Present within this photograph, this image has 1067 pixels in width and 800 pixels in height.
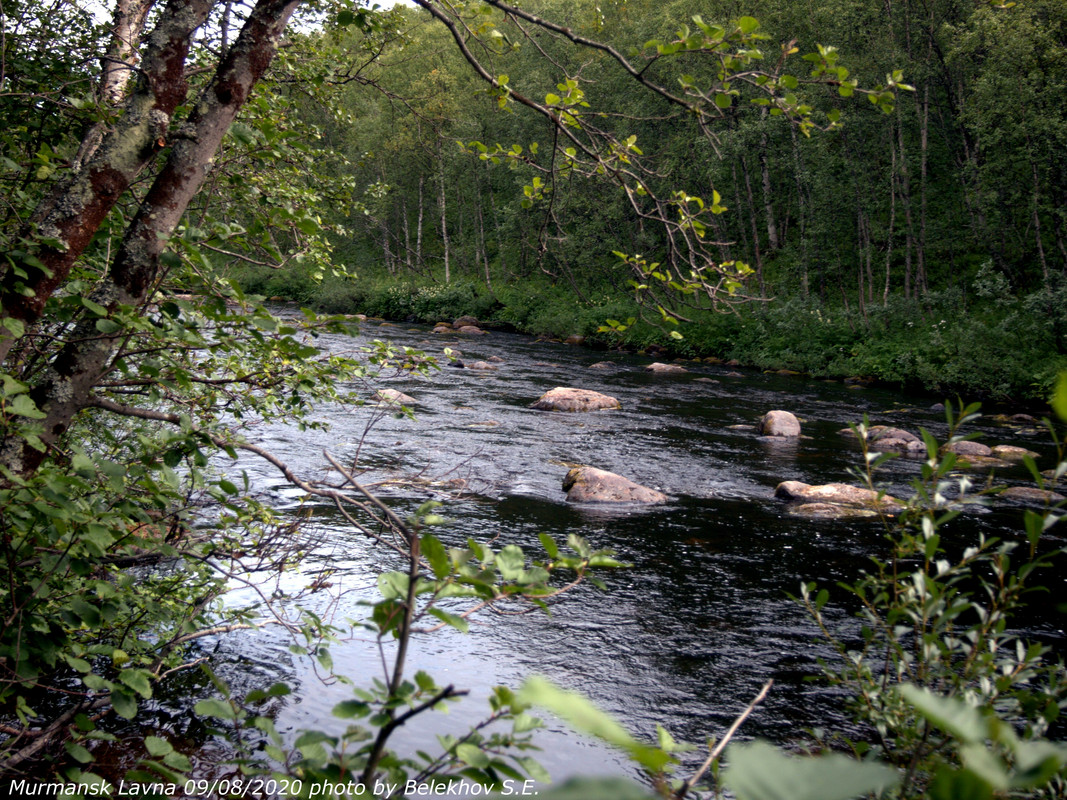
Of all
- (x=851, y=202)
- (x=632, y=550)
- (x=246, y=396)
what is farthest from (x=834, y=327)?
(x=246, y=396)

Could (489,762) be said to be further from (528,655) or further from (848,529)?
(848,529)

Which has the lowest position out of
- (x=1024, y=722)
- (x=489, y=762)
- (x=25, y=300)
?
(x=1024, y=722)

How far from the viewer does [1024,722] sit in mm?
2502

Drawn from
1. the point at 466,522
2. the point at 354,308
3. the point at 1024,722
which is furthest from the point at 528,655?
the point at 354,308

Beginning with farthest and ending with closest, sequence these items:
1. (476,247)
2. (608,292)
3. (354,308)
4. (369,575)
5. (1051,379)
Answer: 1. (476,247)
2. (354,308)
3. (608,292)
4. (1051,379)
5. (369,575)

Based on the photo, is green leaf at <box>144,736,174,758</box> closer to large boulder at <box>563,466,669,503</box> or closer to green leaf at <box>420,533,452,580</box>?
green leaf at <box>420,533,452,580</box>

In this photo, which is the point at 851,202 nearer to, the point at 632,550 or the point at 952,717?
the point at 632,550

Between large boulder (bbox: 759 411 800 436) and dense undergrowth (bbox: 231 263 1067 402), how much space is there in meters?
2.10

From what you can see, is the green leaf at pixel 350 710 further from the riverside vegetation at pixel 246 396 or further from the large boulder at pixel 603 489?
the large boulder at pixel 603 489

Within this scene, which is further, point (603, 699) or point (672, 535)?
point (672, 535)

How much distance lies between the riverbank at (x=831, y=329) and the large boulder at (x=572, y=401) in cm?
222

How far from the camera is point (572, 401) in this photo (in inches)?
619

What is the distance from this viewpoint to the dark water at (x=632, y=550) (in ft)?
17.5

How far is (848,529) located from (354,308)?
99.1ft
